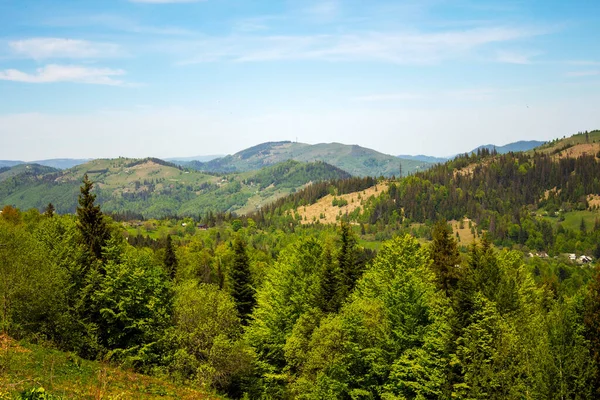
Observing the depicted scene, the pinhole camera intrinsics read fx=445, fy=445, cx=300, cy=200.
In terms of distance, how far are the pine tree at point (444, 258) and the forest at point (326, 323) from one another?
183 millimetres

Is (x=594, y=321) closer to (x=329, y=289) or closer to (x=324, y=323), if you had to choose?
(x=324, y=323)

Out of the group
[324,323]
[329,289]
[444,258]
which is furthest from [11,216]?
[444,258]

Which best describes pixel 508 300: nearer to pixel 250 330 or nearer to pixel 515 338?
pixel 515 338

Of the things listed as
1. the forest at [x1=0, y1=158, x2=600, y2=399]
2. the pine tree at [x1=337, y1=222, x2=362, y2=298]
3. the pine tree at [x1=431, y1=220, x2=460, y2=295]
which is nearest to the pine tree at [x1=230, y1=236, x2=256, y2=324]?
the forest at [x1=0, y1=158, x2=600, y2=399]

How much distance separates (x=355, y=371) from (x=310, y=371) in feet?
15.8

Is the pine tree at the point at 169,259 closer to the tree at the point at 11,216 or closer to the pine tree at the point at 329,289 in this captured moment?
the tree at the point at 11,216

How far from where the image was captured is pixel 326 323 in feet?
148

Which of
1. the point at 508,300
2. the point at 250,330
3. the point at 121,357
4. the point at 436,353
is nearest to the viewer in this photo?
the point at 436,353

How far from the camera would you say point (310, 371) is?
4528 centimetres

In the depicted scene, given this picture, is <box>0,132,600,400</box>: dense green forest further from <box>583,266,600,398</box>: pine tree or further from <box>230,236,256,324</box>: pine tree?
<box>230,236,256,324</box>: pine tree

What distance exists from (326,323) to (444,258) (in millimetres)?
24196

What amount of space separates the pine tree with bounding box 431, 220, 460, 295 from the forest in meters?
0.18

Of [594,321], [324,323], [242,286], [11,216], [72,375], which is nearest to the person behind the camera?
[72,375]

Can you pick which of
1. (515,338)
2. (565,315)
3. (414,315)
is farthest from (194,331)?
(565,315)
